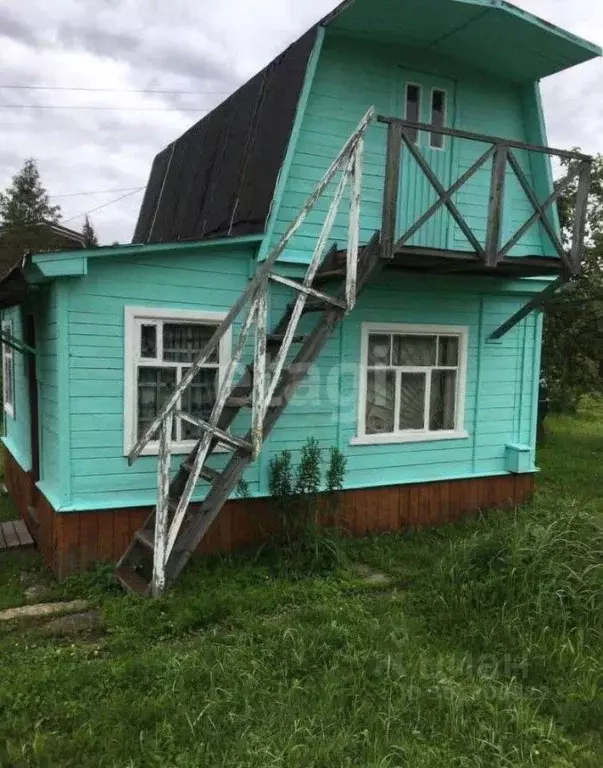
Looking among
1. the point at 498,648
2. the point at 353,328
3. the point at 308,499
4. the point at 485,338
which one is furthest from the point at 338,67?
the point at 498,648

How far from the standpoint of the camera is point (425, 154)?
700 centimetres

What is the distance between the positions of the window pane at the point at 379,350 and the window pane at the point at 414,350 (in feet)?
0.31

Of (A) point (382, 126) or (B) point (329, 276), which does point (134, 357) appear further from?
(A) point (382, 126)

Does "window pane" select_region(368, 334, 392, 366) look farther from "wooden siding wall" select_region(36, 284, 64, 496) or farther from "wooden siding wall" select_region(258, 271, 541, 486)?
"wooden siding wall" select_region(36, 284, 64, 496)

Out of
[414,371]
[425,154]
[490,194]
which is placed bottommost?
[414,371]

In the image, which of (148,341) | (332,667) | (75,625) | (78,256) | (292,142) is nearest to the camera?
(332,667)

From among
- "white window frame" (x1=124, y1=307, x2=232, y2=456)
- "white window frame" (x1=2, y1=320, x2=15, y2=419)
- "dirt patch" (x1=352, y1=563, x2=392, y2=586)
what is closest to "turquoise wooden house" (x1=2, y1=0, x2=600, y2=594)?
"white window frame" (x1=124, y1=307, x2=232, y2=456)

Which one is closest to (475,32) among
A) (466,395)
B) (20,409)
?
(466,395)

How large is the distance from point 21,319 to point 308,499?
4123 millimetres

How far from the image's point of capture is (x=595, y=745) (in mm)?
3381

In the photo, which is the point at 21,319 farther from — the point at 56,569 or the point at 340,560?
the point at 340,560

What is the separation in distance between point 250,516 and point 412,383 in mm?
2461

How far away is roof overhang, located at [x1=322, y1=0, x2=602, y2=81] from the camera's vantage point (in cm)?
596

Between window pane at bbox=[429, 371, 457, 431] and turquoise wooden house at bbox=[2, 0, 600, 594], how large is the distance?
27mm
